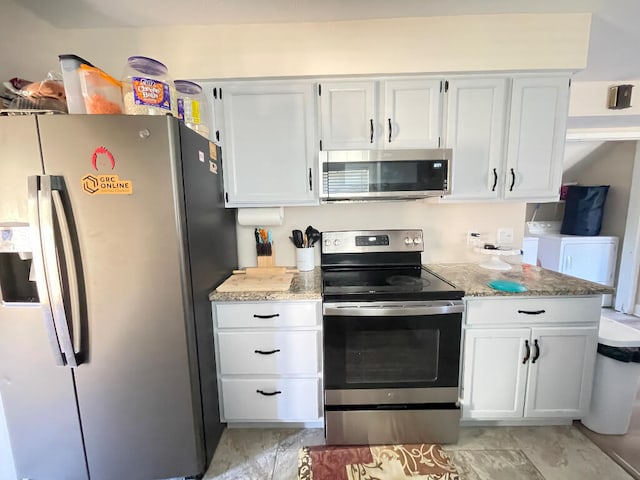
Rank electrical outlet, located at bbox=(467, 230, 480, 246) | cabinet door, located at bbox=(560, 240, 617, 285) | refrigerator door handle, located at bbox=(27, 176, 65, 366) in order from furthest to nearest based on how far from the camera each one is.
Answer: cabinet door, located at bbox=(560, 240, 617, 285) < electrical outlet, located at bbox=(467, 230, 480, 246) < refrigerator door handle, located at bbox=(27, 176, 65, 366)

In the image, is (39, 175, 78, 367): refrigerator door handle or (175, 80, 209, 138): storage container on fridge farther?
(175, 80, 209, 138): storage container on fridge

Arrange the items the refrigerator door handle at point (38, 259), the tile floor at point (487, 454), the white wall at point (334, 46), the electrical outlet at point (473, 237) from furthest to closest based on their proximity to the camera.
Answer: the electrical outlet at point (473, 237), the white wall at point (334, 46), the tile floor at point (487, 454), the refrigerator door handle at point (38, 259)

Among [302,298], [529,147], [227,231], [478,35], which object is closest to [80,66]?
[227,231]

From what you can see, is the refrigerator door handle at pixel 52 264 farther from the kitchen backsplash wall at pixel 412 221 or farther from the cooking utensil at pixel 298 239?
the cooking utensil at pixel 298 239

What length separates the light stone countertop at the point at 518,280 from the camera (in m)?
1.58

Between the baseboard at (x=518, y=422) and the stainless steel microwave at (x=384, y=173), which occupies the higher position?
the stainless steel microwave at (x=384, y=173)

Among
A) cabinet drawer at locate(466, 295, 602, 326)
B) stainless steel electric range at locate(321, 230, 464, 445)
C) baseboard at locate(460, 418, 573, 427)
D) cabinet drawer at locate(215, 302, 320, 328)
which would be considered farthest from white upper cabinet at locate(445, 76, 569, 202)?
baseboard at locate(460, 418, 573, 427)

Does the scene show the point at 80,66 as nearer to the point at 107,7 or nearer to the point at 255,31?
the point at 107,7

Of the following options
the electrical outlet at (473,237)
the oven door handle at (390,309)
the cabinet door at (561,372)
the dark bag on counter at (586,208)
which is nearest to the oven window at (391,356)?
the oven door handle at (390,309)

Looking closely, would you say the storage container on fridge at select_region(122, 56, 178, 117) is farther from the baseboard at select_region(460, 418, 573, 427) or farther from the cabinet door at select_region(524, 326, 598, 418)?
the baseboard at select_region(460, 418, 573, 427)

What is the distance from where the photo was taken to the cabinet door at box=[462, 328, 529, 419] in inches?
64.1

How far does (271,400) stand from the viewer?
169cm

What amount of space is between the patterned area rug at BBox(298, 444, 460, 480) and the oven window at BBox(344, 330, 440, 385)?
1.04ft

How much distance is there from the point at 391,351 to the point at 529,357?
83cm
